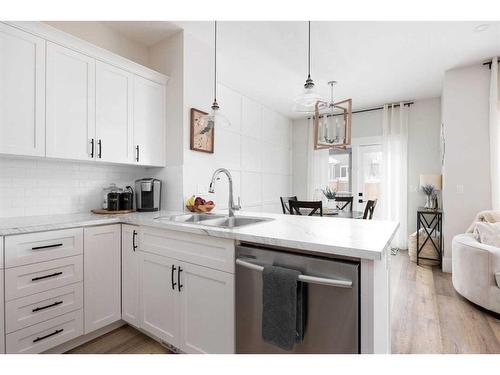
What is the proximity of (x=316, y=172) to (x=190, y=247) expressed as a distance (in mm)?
4505

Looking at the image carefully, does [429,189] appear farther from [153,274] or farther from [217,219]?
[153,274]

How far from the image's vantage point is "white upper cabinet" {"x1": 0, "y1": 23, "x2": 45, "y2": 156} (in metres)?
1.77

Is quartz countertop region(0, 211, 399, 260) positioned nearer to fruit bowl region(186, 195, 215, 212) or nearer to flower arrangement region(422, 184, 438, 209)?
fruit bowl region(186, 195, 215, 212)

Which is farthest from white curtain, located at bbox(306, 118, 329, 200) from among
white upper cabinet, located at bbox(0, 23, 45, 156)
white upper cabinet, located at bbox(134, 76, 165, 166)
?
white upper cabinet, located at bbox(0, 23, 45, 156)

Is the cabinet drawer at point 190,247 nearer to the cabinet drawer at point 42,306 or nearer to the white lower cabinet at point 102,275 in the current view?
the white lower cabinet at point 102,275

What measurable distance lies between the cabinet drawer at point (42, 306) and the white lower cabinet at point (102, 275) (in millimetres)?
76

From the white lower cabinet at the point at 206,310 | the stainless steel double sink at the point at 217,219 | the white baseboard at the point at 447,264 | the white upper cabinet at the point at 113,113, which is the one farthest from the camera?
the white baseboard at the point at 447,264

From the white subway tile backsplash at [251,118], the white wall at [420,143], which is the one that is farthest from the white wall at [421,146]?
the white subway tile backsplash at [251,118]

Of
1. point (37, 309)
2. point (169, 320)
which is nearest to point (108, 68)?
point (37, 309)

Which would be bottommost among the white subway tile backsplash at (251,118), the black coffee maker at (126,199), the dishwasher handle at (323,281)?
the dishwasher handle at (323,281)

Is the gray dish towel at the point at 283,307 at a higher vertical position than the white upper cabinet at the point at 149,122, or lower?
lower

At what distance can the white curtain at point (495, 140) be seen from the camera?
10.3 feet

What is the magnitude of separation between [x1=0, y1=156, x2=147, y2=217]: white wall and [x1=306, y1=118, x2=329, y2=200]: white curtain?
13.1 feet

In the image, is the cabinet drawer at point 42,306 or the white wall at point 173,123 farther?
the white wall at point 173,123
